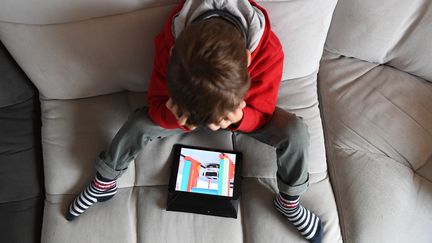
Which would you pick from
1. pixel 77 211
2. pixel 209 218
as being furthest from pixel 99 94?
pixel 209 218

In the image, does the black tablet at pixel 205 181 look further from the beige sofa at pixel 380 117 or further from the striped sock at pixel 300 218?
the beige sofa at pixel 380 117

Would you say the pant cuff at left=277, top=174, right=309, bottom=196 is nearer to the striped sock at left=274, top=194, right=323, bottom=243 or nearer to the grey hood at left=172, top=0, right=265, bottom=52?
the striped sock at left=274, top=194, right=323, bottom=243

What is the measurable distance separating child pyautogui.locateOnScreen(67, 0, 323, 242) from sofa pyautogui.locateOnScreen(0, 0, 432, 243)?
60mm

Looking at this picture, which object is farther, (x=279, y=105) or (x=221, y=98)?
(x=279, y=105)

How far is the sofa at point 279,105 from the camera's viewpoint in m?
1.07

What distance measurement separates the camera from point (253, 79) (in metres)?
1.03

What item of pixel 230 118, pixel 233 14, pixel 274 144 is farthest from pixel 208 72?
pixel 274 144

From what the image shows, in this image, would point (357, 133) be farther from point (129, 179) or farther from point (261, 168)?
point (129, 179)

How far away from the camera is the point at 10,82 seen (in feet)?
3.88

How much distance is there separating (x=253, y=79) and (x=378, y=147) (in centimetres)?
46

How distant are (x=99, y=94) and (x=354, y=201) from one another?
82cm

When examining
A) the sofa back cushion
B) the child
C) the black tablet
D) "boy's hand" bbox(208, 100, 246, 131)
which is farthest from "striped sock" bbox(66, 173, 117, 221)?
the sofa back cushion

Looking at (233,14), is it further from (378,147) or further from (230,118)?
(378,147)

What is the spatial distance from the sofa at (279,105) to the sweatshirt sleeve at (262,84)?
11 cm
